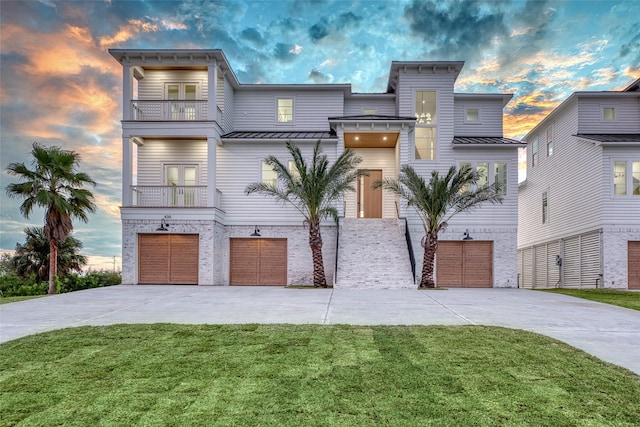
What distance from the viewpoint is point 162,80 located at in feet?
64.1

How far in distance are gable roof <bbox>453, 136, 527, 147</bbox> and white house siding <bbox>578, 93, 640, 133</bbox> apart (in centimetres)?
370

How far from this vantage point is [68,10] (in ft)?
53.0

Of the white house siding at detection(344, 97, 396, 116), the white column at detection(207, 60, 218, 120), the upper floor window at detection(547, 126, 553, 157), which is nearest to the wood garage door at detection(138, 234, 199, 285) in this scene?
the white column at detection(207, 60, 218, 120)

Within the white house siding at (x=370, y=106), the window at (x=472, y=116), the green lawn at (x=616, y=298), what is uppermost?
the white house siding at (x=370, y=106)

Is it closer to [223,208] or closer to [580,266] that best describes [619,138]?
[580,266]

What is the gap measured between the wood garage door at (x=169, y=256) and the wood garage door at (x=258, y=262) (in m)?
1.86

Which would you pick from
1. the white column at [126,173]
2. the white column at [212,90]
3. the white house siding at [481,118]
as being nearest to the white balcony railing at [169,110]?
the white column at [212,90]

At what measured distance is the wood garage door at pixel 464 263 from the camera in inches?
742

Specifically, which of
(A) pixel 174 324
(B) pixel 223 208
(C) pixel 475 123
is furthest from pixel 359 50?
(A) pixel 174 324

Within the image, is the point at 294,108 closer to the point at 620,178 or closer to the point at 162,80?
the point at 162,80

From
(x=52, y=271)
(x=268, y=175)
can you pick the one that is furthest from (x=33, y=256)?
(x=268, y=175)

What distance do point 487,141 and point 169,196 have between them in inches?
600

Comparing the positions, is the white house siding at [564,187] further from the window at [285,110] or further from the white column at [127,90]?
the white column at [127,90]

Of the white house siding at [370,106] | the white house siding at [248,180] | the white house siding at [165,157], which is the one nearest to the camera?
the white house siding at [248,180]
